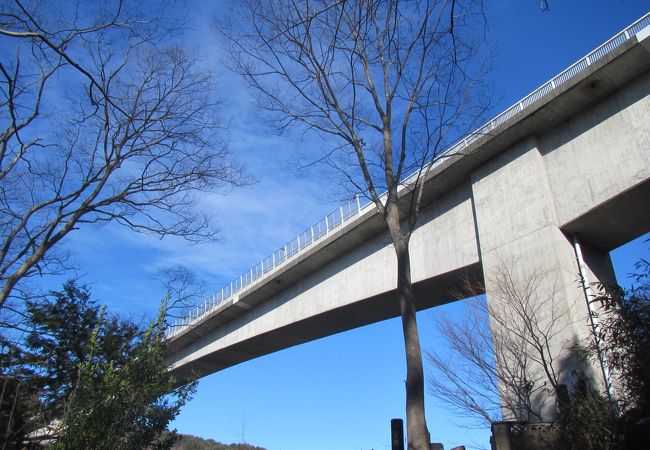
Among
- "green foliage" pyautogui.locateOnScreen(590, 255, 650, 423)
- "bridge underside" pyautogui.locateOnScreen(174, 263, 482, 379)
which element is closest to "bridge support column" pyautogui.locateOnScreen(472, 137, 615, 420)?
"bridge underside" pyautogui.locateOnScreen(174, 263, 482, 379)

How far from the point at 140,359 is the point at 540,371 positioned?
1084cm

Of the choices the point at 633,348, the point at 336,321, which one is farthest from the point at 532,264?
the point at 336,321

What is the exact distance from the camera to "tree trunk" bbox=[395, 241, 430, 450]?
710cm

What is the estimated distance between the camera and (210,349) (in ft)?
104

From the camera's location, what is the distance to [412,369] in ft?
25.0

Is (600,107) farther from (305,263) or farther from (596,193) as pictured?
(305,263)

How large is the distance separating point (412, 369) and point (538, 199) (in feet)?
31.6

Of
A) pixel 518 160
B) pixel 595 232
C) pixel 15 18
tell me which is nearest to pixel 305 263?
pixel 518 160

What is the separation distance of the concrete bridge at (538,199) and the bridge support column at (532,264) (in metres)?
0.04

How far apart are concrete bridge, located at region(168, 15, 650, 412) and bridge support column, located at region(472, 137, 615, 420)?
37 mm

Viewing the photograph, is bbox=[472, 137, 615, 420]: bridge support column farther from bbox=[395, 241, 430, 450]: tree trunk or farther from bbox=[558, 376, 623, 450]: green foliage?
bbox=[395, 241, 430, 450]: tree trunk

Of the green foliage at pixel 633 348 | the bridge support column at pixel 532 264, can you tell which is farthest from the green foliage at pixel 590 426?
the bridge support column at pixel 532 264

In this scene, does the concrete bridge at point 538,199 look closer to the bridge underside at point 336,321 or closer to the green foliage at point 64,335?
the bridge underside at point 336,321

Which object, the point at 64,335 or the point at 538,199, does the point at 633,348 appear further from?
the point at 64,335
